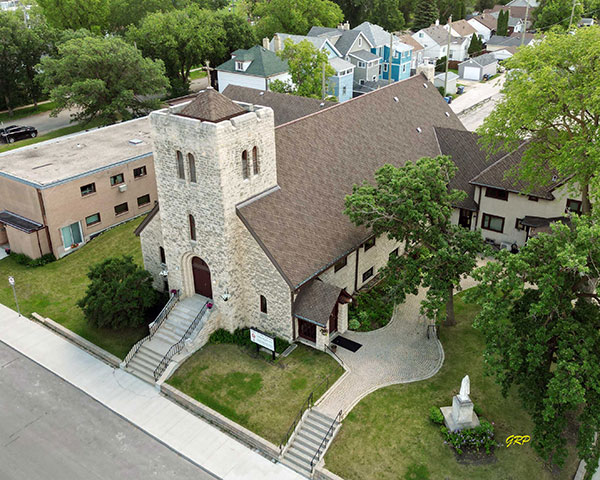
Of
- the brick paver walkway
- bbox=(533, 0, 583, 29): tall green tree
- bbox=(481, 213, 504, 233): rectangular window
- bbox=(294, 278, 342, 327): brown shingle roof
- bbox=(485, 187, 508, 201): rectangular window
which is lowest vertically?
the brick paver walkway

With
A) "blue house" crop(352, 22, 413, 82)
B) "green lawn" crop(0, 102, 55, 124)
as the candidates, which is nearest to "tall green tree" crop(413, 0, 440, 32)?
"blue house" crop(352, 22, 413, 82)

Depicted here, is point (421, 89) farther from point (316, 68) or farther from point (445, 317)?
point (445, 317)

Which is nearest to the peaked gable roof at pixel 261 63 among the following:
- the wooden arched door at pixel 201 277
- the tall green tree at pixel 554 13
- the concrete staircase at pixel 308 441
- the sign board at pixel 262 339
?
the wooden arched door at pixel 201 277

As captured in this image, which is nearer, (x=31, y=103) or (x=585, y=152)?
(x=585, y=152)

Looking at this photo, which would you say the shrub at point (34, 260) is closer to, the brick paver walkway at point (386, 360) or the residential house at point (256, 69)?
the brick paver walkway at point (386, 360)

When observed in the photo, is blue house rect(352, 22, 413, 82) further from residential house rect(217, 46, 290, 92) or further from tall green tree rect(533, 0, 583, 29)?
tall green tree rect(533, 0, 583, 29)

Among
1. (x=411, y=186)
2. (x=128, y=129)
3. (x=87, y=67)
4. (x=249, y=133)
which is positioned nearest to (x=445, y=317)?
(x=411, y=186)
